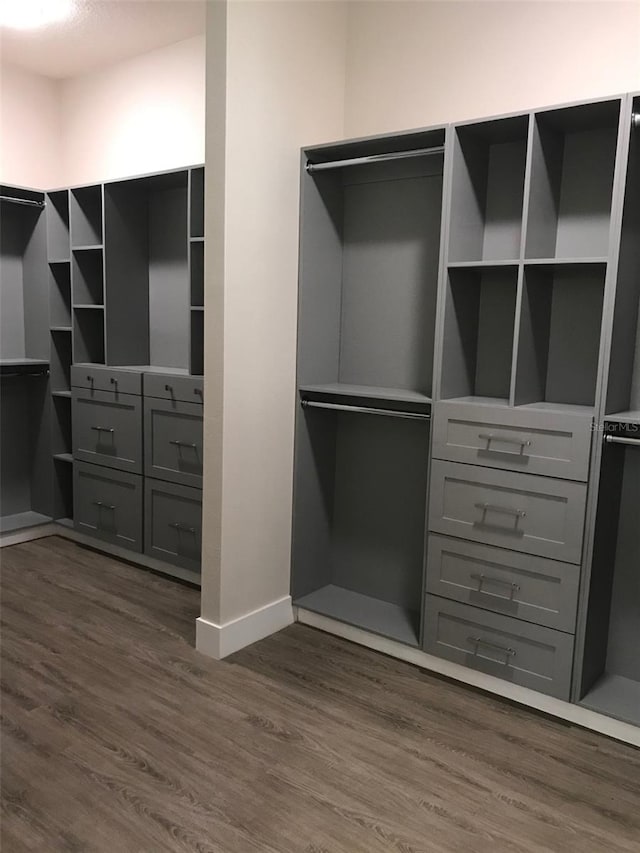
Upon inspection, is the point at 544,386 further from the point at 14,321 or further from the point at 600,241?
the point at 14,321

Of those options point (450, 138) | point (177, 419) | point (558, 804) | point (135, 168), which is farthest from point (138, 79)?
point (558, 804)

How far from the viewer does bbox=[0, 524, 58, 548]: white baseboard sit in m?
4.04

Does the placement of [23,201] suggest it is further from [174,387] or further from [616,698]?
[616,698]

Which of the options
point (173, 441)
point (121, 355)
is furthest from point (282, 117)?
point (121, 355)

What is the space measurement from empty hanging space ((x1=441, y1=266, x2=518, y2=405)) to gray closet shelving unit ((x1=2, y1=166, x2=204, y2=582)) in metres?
1.31

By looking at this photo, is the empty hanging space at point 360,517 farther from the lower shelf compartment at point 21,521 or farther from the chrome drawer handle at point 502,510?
the lower shelf compartment at point 21,521

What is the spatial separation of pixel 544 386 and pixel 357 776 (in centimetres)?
150

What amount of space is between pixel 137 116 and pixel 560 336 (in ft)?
9.35

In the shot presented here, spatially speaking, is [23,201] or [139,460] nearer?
[139,460]

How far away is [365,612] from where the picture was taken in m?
3.01

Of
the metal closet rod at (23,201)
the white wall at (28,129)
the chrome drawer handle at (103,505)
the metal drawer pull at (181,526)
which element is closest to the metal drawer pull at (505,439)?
the metal drawer pull at (181,526)

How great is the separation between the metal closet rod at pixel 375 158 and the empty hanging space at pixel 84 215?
5.23ft

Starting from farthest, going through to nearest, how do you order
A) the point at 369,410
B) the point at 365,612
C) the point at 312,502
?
the point at 312,502, the point at 365,612, the point at 369,410

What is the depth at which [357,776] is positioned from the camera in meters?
2.09
